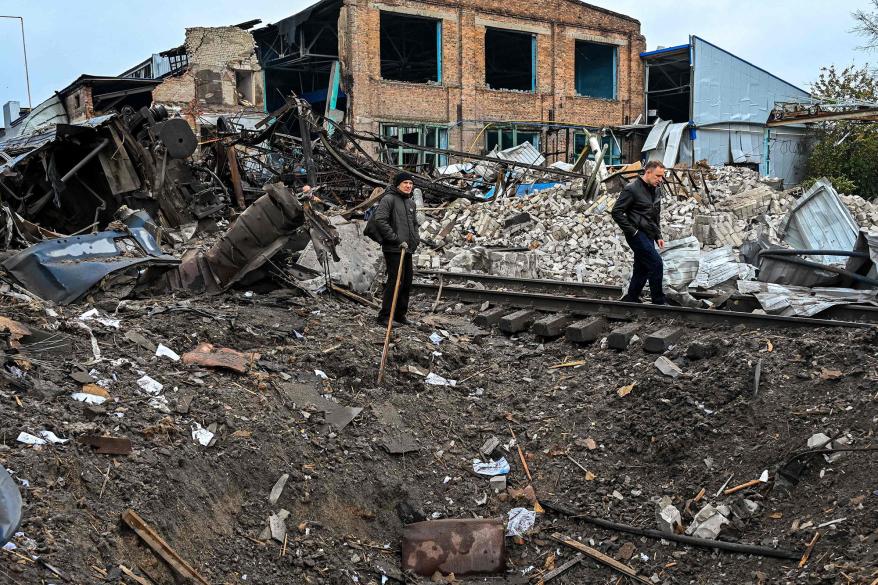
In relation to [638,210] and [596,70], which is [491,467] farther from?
[596,70]

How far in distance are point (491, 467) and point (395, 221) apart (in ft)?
10.8

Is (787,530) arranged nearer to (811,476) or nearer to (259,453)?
(811,476)

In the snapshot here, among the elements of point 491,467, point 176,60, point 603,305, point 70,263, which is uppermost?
point 176,60

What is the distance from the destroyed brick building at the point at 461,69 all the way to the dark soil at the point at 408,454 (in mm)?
19450

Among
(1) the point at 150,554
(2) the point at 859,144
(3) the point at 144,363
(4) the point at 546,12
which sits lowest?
(1) the point at 150,554

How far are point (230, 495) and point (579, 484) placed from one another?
93.4 inches

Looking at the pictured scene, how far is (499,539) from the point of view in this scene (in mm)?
5023

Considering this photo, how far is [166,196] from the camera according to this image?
13359mm

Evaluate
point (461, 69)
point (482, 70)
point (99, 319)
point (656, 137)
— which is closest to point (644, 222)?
point (99, 319)

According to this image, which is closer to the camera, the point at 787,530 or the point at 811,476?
the point at 787,530

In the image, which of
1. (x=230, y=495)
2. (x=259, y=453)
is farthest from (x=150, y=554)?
(x=259, y=453)

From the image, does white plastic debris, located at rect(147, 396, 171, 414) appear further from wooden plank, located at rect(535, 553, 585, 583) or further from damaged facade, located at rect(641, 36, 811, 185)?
damaged facade, located at rect(641, 36, 811, 185)

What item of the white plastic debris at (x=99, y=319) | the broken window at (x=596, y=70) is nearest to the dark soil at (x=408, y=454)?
the white plastic debris at (x=99, y=319)

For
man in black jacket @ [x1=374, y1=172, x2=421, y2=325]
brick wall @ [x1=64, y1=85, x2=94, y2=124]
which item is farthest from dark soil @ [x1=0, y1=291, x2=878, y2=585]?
brick wall @ [x1=64, y1=85, x2=94, y2=124]
